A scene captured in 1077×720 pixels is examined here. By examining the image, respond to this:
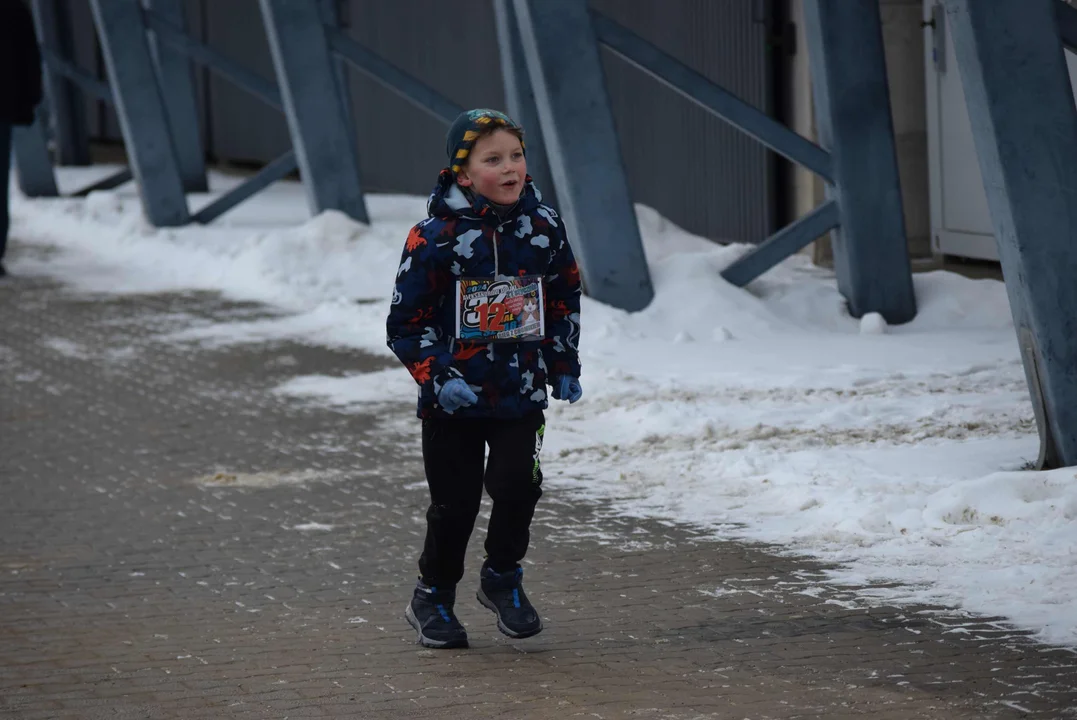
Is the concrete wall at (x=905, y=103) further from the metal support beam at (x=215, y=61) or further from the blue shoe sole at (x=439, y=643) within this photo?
the blue shoe sole at (x=439, y=643)

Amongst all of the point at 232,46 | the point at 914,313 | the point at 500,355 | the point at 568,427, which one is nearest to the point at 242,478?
the point at 568,427

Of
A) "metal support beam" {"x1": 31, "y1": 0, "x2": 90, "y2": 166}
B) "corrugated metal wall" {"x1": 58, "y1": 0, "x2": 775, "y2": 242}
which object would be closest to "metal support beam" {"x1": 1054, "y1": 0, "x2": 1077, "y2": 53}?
"corrugated metal wall" {"x1": 58, "y1": 0, "x2": 775, "y2": 242}

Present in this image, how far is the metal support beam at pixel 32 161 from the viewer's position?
20.9 meters

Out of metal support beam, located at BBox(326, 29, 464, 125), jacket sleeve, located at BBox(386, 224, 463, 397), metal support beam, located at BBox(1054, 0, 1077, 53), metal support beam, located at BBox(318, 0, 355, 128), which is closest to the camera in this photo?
jacket sleeve, located at BBox(386, 224, 463, 397)

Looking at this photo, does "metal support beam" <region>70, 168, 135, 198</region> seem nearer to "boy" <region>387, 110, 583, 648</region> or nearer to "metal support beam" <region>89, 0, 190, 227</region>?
"metal support beam" <region>89, 0, 190, 227</region>

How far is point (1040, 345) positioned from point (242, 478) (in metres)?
3.14

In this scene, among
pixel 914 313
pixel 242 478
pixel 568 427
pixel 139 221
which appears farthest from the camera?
pixel 139 221

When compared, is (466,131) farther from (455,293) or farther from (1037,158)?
(1037,158)

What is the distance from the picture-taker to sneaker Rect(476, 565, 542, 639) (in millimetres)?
4617

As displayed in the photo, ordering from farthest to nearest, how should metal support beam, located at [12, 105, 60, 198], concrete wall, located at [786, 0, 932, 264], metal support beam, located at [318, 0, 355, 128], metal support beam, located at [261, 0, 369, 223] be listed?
metal support beam, located at [12, 105, 60, 198] < metal support beam, located at [318, 0, 355, 128] < metal support beam, located at [261, 0, 369, 223] < concrete wall, located at [786, 0, 932, 264]

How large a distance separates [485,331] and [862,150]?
5.75 metres

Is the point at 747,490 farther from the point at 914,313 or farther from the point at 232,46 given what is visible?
the point at 232,46

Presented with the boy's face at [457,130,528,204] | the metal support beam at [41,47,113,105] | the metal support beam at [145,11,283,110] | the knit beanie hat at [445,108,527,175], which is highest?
the metal support beam at [41,47,113,105]

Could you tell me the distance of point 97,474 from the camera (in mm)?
7176
